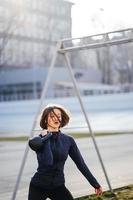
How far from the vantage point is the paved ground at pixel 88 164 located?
932 cm

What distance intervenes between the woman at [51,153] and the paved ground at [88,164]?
3.92 m

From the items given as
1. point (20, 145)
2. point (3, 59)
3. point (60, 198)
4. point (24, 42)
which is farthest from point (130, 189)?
point (24, 42)

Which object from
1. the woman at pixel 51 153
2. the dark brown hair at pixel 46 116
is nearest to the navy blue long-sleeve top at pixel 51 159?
the woman at pixel 51 153

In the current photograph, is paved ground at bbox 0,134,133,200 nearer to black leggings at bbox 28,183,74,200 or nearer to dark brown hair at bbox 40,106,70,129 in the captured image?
black leggings at bbox 28,183,74,200

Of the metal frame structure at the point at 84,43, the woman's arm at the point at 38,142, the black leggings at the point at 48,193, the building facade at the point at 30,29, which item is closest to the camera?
the woman's arm at the point at 38,142

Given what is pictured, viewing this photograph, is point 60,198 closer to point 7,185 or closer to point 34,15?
point 7,185

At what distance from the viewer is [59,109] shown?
14.2ft

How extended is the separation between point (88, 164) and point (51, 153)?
8.80 m

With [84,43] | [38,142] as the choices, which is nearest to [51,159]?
[38,142]

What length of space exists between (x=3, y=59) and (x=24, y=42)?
7.69m

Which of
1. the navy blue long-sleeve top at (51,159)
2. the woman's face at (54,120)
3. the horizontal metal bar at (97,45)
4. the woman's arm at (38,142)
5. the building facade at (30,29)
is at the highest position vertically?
the building facade at (30,29)

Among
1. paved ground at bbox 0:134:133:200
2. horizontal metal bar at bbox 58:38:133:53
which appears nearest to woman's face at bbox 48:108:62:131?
horizontal metal bar at bbox 58:38:133:53

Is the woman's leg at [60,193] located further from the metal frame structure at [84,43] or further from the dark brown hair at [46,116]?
the metal frame structure at [84,43]

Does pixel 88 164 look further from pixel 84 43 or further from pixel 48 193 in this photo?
pixel 48 193
